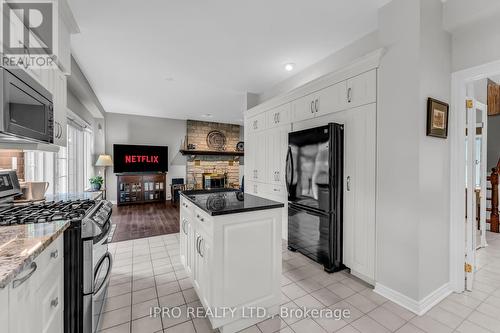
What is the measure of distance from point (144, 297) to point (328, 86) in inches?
114

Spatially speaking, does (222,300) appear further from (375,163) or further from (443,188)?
(443,188)

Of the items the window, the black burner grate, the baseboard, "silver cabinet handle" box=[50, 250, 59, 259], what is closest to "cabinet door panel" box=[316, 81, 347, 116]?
the baseboard

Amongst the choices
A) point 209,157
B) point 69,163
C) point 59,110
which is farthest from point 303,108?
point 209,157

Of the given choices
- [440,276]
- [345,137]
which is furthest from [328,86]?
[440,276]

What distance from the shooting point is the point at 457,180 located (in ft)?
6.90

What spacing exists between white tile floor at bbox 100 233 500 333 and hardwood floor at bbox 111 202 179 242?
112 centimetres

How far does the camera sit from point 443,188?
6.77 feet

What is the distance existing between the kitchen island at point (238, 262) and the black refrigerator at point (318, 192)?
0.87 metres

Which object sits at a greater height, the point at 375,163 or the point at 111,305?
the point at 375,163

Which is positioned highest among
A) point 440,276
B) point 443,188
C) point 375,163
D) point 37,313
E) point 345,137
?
point 345,137

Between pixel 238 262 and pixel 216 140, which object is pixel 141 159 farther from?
pixel 238 262

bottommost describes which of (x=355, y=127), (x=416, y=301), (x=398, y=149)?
(x=416, y=301)

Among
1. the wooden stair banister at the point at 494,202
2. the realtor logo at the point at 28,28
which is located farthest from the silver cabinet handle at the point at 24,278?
the wooden stair banister at the point at 494,202

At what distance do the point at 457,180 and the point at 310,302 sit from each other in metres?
1.74
